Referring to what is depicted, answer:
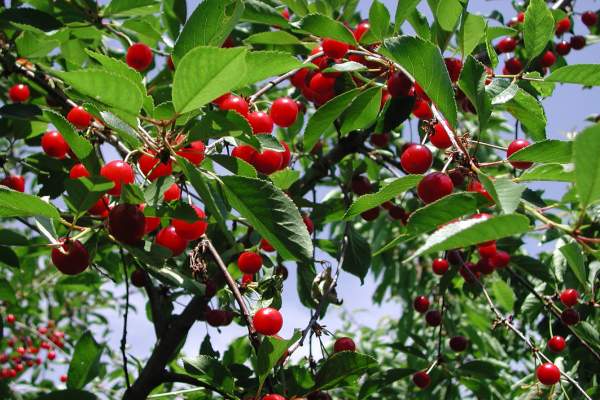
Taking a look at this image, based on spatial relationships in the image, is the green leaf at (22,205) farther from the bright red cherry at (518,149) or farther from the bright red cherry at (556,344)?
the bright red cherry at (556,344)

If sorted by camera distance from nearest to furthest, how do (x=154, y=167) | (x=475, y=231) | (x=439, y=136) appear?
(x=475, y=231) → (x=154, y=167) → (x=439, y=136)

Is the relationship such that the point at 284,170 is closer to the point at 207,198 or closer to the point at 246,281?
the point at 246,281

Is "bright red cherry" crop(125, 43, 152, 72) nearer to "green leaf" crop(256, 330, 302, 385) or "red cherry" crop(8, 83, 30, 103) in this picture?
"red cherry" crop(8, 83, 30, 103)

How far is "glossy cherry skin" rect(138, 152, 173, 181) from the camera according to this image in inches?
53.7

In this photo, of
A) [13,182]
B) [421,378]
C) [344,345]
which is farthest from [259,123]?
[421,378]

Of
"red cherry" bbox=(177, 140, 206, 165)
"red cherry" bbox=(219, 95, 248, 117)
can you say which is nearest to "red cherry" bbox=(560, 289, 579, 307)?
"red cherry" bbox=(219, 95, 248, 117)

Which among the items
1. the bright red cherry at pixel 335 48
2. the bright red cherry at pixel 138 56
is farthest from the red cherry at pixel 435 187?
the bright red cherry at pixel 138 56

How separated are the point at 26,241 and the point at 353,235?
1.17 meters

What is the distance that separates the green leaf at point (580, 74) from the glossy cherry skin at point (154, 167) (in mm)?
1043

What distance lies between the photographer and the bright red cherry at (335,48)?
5.71 feet

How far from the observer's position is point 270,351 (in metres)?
1.46

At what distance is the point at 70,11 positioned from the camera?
220cm

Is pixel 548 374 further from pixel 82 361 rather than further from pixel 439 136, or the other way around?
pixel 82 361

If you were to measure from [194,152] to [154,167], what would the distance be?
0.12m
